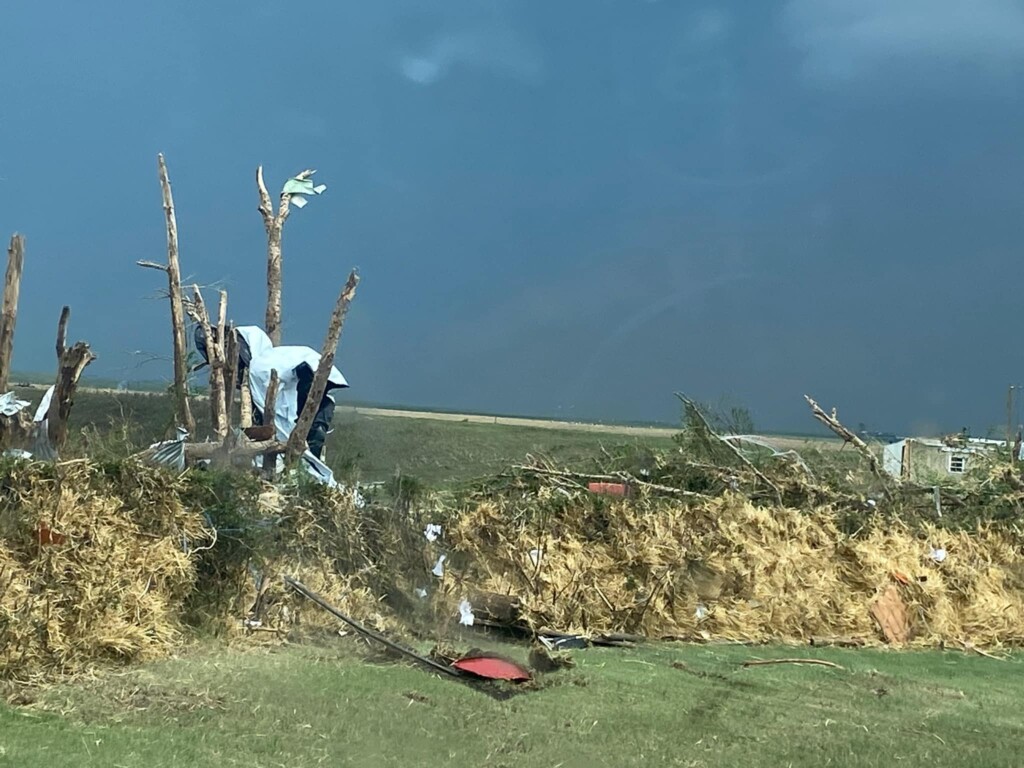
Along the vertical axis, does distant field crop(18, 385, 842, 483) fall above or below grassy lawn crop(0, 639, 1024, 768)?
above

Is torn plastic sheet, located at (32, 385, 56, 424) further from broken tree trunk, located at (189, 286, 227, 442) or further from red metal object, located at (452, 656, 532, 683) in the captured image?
red metal object, located at (452, 656, 532, 683)

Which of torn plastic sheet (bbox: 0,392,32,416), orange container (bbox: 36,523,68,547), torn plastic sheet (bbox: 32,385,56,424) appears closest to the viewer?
orange container (bbox: 36,523,68,547)

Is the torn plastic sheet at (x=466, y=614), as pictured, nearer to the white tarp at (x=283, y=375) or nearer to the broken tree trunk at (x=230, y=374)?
the broken tree trunk at (x=230, y=374)

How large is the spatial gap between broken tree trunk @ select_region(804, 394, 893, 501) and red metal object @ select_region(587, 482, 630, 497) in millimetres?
3323

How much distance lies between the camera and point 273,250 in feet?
66.9

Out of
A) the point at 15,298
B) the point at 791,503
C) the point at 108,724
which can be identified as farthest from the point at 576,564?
the point at 15,298

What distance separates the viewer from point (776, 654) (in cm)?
1041

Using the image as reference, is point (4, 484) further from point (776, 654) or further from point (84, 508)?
point (776, 654)

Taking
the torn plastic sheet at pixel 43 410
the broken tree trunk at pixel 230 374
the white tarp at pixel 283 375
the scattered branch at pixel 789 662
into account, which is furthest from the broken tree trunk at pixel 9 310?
the scattered branch at pixel 789 662

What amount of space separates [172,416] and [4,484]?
214 inches

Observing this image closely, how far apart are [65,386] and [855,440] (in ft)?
31.8

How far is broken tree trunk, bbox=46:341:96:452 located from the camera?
33.6ft

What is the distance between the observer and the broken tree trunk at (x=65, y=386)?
10227 mm

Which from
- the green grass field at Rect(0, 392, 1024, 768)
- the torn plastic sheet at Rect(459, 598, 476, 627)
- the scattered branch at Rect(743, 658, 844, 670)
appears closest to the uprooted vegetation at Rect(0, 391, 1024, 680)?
the torn plastic sheet at Rect(459, 598, 476, 627)
